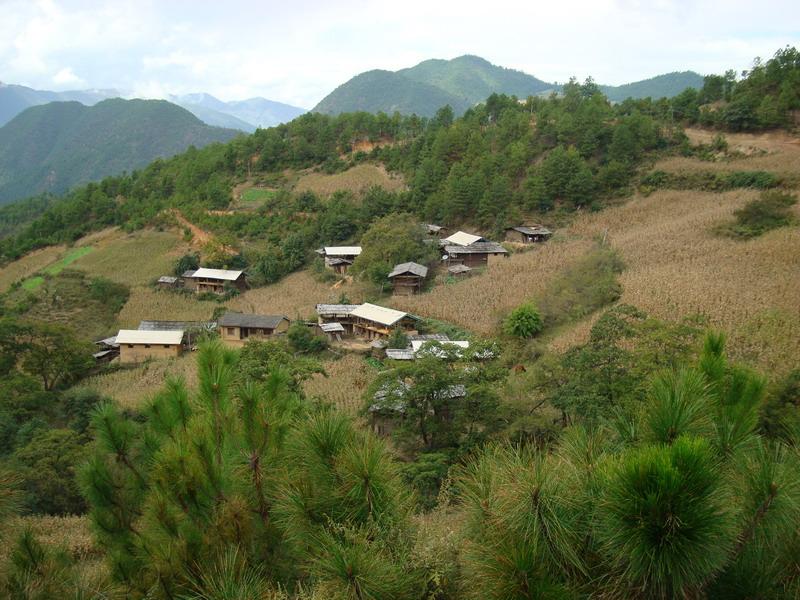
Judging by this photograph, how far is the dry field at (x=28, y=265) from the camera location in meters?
43.7

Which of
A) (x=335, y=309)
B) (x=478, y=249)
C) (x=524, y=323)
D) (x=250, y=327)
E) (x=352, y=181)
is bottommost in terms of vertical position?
(x=250, y=327)

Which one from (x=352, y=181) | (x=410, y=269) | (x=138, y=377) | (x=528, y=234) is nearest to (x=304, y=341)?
(x=138, y=377)

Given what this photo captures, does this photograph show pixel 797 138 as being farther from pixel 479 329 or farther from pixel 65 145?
pixel 65 145

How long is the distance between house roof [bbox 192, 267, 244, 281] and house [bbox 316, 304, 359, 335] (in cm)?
→ 1206

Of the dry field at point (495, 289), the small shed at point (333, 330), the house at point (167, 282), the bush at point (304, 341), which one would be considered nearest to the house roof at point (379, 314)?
the small shed at point (333, 330)

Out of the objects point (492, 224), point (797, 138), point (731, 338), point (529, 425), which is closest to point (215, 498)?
point (529, 425)

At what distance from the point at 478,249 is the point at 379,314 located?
10217 millimetres

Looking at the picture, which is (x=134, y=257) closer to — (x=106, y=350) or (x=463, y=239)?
(x=106, y=350)

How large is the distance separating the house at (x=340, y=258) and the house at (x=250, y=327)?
952 cm

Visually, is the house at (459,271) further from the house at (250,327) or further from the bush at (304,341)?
the house at (250,327)

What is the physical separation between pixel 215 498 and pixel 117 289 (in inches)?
1478

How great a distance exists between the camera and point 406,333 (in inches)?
940

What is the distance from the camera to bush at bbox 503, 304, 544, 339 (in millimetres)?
21453

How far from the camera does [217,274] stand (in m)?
36.6
